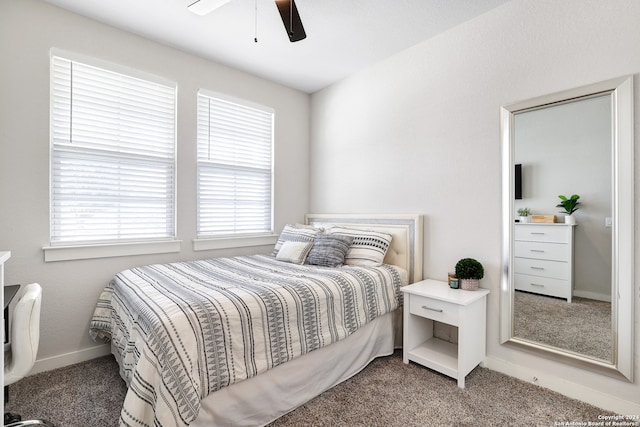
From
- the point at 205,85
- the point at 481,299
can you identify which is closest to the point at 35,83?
the point at 205,85

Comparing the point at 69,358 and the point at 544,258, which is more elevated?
the point at 544,258

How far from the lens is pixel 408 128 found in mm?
2836

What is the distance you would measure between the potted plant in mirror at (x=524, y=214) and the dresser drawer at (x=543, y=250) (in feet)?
0.54

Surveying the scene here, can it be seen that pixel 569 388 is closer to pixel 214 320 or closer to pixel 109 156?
pixel 214 320

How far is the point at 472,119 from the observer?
2.40 metres

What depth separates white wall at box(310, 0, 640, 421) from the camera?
1.85 meters

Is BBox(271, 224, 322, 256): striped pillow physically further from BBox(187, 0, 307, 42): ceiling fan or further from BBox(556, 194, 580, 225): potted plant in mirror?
BBox(556, 194, 580, 225): potted plant in mirror

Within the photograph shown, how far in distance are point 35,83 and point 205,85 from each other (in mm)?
1274

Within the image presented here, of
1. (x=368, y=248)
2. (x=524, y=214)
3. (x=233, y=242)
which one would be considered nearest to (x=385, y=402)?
(x=368, y=248)

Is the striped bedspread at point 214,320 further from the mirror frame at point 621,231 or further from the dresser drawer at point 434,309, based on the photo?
the mirror frame at point 621,231

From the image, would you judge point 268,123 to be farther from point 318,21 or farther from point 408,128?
point 408,128

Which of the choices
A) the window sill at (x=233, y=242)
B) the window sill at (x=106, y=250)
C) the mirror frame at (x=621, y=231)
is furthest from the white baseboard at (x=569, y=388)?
the window sill at (x=106, y=250)

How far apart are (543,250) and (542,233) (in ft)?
0.39

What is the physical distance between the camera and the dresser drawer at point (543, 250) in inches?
79.0
